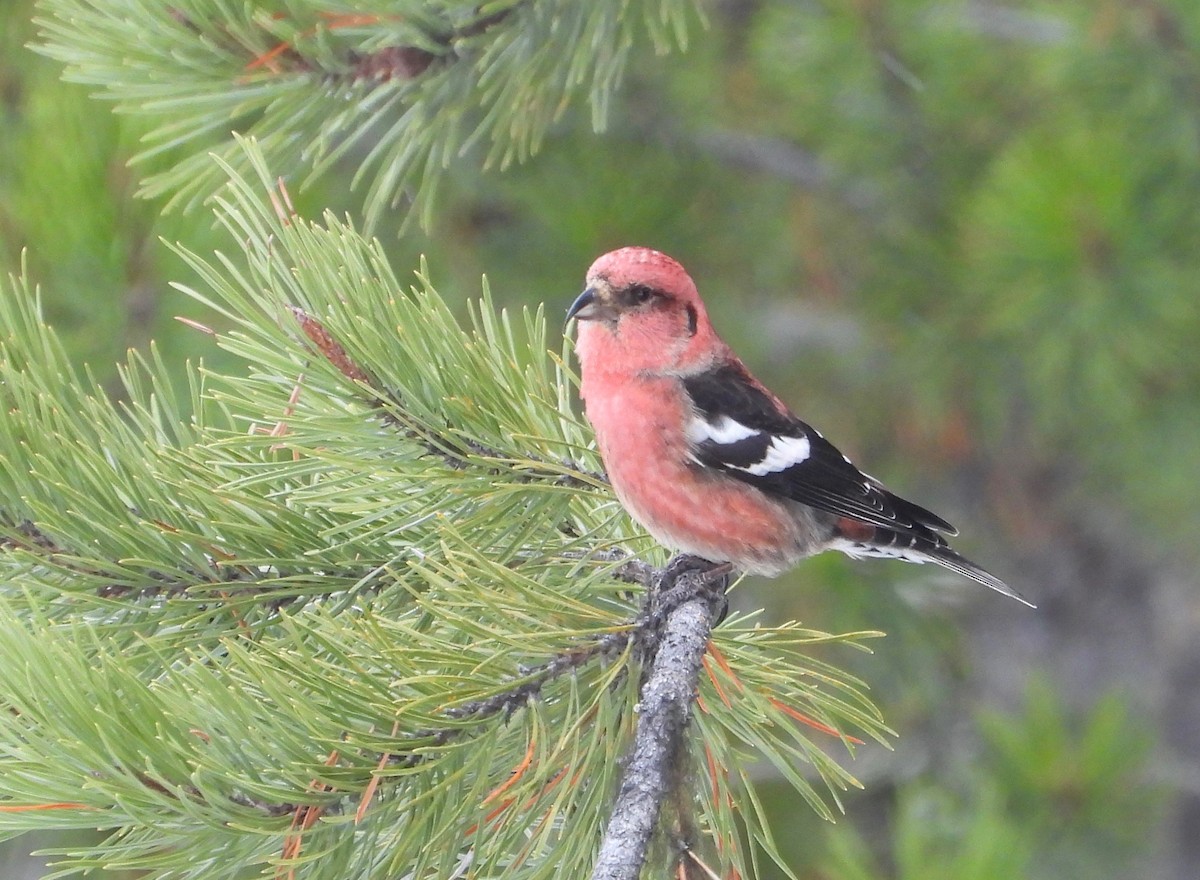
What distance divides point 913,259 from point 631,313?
1.29 m

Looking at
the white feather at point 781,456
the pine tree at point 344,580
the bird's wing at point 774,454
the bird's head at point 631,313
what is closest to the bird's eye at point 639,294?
the bird's head at point 631,313

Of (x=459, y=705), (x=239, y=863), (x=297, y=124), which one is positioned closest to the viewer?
(x=239, y=863)

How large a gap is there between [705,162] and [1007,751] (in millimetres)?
1747

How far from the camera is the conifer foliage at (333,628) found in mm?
1112

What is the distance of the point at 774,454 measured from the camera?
2.32 m

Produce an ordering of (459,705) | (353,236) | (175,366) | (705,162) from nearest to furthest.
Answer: (459,705) < (353,236) < (175,366) < (705,162)

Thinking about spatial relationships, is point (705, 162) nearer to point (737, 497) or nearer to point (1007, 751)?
point (737, 497)

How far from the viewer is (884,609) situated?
124 inches

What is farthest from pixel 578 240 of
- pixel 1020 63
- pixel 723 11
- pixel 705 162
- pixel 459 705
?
pixel 459 705

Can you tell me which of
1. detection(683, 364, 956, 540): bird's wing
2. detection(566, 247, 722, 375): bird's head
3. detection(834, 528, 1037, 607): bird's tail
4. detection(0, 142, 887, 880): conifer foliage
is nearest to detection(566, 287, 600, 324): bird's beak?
detection(566, 247, 722, 375): bird's head

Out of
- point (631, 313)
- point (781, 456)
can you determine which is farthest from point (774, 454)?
point (631, 313)

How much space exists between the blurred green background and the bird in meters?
0.54

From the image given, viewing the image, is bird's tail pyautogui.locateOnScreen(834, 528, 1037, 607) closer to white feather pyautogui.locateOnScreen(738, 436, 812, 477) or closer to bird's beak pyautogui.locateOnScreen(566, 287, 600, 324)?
white feather pyautogui.locateOnScreen(738, 436, 812, 477)

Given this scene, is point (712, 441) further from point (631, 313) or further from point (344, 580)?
point (344, 580)
